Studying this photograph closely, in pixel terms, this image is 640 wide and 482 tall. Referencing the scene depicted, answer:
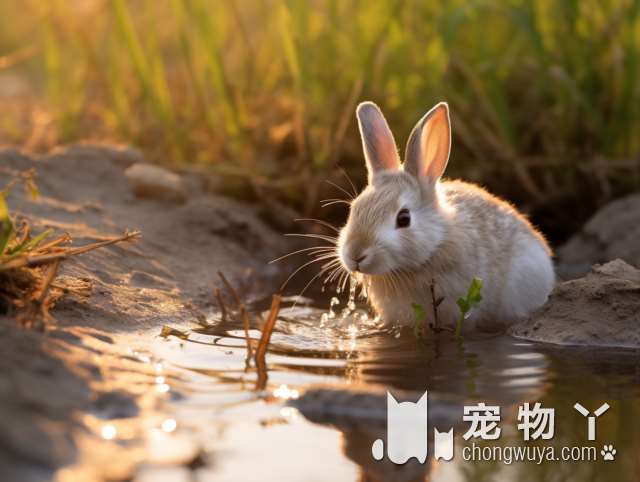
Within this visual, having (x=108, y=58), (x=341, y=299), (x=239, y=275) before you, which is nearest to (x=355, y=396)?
(x=341, y=299)

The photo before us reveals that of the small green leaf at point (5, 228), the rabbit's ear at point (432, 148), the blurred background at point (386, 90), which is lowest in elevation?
the small green leaf at point (5, 228)

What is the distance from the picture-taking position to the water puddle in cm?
290

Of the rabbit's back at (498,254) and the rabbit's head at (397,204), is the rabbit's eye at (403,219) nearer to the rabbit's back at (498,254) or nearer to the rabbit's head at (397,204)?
the rabbit's head at (397,204)

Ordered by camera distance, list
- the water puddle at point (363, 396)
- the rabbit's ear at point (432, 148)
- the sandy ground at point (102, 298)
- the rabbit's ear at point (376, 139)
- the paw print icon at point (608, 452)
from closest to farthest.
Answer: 1. the sandy ground at point (102, 298)
2. the water puddle at point (363, 396)
3. the paw print icon at point (608, 452)
4. the rabbit's ear at point (432, 148)
5. the rabbit's ear at point (376, 139)

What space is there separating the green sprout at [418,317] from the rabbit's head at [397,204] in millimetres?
202

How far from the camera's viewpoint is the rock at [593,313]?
4.49 metres

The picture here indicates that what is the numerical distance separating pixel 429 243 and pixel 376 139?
724mm

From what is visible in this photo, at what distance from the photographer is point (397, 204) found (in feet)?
15.3

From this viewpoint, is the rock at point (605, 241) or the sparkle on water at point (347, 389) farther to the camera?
the rock at point (605, 241)

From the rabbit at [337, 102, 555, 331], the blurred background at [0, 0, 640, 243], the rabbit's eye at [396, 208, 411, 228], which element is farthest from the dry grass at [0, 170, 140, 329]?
the blurred background at [0, 0, 640, 243]

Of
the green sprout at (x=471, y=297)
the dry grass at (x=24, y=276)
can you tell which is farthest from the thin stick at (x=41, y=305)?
the green sprout at (x=471, y=297)

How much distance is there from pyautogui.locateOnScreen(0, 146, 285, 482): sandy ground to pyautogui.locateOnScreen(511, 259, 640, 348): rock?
1661 millimetres

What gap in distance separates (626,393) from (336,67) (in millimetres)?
3720

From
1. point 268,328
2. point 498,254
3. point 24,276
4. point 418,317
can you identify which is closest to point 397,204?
point 418,317
